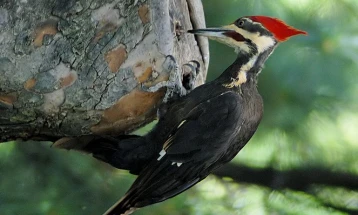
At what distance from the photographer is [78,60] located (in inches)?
52.0

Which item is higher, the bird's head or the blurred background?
the bird's head

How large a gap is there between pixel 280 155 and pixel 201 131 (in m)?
0.57

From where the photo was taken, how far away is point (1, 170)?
1.76m

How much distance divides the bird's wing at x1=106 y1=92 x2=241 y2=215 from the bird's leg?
5 centimetres

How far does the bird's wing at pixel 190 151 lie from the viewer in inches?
54.0

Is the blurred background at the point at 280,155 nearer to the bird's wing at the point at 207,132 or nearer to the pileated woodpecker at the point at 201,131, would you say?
the pileated woodpecker at the point at 201,131

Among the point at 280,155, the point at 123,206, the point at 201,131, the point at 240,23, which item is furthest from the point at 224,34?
the point at 280,155

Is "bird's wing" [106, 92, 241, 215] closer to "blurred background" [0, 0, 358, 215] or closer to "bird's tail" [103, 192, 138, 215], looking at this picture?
"bird's tail" [103, 192, 138, 215]

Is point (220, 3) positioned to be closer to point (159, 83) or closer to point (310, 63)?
point (310, 63)

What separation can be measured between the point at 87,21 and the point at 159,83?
6.5 inches

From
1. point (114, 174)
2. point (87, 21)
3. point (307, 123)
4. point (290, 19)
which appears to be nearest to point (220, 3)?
point (290, 19)

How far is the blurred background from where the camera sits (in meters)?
1.77

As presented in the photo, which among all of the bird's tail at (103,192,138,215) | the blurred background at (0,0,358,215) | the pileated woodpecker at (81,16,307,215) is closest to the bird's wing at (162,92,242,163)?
the pileated woodpecker at (81,16,307,215)

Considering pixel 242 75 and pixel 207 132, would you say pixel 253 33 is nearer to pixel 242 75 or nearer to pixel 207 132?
pixel 242 75
